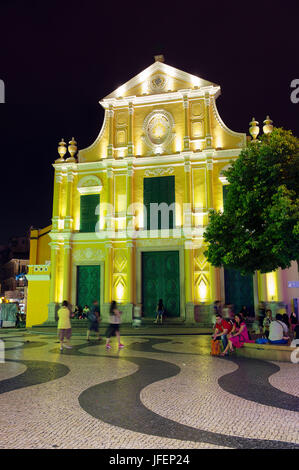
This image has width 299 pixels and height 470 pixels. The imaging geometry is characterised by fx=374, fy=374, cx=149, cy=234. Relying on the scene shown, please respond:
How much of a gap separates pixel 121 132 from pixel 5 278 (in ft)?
171

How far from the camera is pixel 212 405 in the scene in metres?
5.85

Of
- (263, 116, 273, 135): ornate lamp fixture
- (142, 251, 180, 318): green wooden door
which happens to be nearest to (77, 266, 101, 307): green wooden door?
(142, 251, 180, 318): green wooden door

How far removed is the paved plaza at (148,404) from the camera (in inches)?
171

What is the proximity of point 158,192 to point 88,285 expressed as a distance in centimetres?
809

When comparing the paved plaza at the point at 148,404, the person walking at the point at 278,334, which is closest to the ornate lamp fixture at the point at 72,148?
the paved plaza at the point at 148,404

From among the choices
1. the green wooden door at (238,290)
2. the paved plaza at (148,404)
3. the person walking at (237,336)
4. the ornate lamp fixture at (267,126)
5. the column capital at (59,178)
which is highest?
the ornate lamp fixture at (267,126)

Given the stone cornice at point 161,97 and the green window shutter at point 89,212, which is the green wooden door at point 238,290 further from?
the stone cornice at point 161,97

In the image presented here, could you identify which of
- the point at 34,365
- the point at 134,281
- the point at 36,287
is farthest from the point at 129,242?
the point at 34,365

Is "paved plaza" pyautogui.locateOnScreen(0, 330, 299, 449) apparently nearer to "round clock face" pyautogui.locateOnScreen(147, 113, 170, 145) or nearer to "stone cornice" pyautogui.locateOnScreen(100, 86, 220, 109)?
"round clock face" pyautogui.locateOnScreen(147, 113, 170, 145)

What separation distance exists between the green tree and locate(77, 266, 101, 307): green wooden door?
44.3ft

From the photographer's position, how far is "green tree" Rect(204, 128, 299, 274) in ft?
37.4

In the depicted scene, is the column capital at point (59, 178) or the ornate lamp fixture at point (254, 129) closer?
the ornate lamp fixture at point (254, 129)

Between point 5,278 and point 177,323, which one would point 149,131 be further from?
point 5,278

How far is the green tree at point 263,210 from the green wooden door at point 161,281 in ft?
35.7
